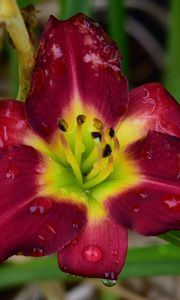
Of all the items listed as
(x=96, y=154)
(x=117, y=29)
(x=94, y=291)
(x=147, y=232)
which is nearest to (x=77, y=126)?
(x=96, y=154)

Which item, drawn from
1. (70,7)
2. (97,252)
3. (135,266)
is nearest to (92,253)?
(97,252)

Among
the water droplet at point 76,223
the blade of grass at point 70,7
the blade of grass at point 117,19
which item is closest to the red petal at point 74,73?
the water droplet at point 76,223

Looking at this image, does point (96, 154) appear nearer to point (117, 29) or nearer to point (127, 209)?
point (127, 209)

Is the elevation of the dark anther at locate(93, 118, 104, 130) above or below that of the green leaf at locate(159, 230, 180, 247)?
above

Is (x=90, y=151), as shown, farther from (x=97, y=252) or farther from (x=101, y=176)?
(x=97, y=252)

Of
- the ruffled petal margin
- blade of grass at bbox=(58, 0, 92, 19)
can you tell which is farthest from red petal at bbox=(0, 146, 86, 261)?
blade of grass at bbox=(58, 0, 92, 19)

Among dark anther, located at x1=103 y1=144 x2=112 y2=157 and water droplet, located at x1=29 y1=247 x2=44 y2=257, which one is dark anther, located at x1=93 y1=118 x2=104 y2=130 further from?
water droplet, located at x1=29 y1=247 x2=44 y2=257

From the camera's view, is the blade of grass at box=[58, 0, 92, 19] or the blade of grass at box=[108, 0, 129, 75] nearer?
the blade of grass at box=[58, 0, 92, 19]

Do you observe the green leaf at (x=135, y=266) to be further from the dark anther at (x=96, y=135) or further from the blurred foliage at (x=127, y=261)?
the dark anther at (x=96, y=135)
